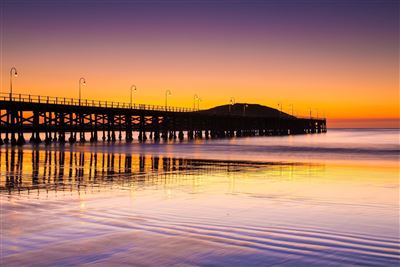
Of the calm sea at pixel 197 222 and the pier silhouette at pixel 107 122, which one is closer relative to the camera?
the calm sea at pixel 197 222

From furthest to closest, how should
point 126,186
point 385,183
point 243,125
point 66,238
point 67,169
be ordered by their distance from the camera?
point 243,125 < point 67,169 < point 385,183 < point 126,186 < point 66,238

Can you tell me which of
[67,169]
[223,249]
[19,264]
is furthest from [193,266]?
[67,169]

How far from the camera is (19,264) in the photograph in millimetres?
5906

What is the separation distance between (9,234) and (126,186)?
636cm

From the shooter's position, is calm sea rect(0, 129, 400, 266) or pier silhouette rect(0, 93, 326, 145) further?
pier silhouette rect(0, 93, 326, 145)

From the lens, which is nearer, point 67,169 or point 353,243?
point 353,243

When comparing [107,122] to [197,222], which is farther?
[107,122]

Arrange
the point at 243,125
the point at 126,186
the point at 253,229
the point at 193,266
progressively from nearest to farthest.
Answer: the point at 193,266 → the point at 253,229 → the point at 126,186 → the point at 243,125

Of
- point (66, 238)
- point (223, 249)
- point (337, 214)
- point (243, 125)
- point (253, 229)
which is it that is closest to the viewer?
point (223, 249)

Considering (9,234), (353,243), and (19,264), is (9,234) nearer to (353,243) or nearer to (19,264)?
(19,264)

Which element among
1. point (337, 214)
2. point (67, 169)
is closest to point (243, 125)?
point (67, 169)

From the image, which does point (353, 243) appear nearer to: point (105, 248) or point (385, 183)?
point (105, 248)

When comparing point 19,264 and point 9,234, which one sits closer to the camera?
point 19,264

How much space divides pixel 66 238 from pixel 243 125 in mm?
99392
